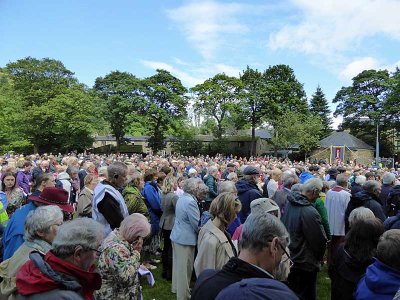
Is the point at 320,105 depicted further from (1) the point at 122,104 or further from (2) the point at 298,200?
(2) the point at 298,200

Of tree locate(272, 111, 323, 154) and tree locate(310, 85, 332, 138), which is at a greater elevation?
tree locate(310, 85, 332, 138)

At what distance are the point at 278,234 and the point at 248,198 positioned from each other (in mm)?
4230

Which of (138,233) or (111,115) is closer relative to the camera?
(138,233)

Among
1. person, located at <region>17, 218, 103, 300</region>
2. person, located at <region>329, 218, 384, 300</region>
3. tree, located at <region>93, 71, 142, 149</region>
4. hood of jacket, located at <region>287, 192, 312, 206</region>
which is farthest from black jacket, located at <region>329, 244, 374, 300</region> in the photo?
tree, located at <region>93, 71, 142, 149</region>

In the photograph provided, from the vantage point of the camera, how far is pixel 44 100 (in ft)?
153

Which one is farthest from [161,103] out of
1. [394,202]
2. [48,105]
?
[394,202]

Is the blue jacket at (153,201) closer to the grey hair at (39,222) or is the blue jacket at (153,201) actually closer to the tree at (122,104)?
the grey hair at (39,222)

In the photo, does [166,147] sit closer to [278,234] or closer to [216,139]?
[216,139]

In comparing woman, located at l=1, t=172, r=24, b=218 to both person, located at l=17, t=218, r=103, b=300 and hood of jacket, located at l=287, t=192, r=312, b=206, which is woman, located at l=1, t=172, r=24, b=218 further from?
hood of jacket, located at l=287, t=192, r=312, b=206

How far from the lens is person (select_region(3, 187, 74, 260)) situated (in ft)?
11.7

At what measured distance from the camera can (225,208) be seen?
368 cm

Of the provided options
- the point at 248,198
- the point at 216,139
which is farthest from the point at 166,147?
the point at 248,198

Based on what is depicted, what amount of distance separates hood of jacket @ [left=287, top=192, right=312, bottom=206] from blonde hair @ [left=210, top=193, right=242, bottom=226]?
1406mm

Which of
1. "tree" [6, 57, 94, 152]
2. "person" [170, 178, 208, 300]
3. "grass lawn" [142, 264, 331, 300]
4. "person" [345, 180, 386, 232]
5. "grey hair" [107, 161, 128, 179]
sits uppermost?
"tree" [6, 57, 94, 152]
